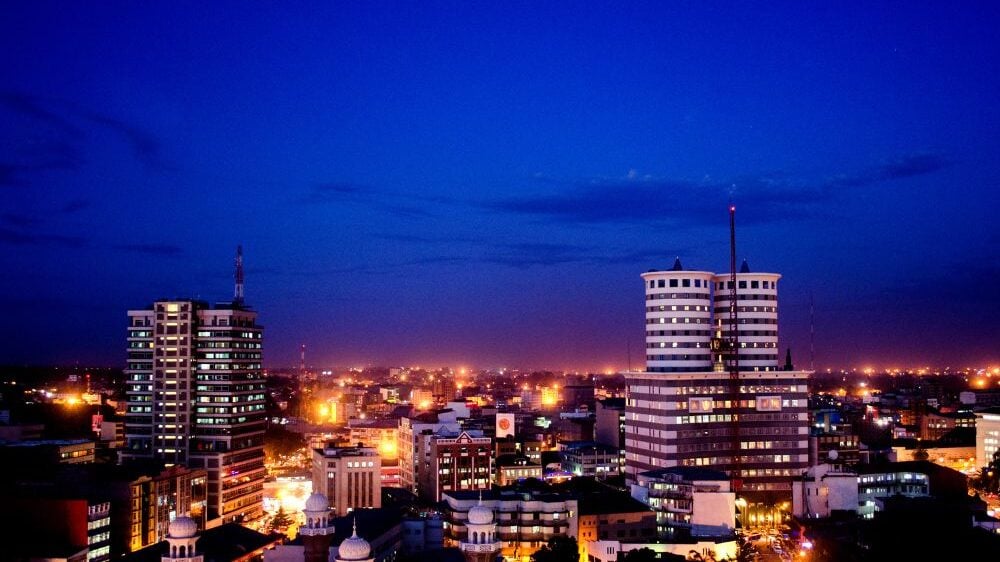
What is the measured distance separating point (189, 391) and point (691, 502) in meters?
48.7

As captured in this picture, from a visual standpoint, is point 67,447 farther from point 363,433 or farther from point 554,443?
point 554,443

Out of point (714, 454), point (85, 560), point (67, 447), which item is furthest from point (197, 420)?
point (714, 454)

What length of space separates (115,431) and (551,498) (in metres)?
73.0

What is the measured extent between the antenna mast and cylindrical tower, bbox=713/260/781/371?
654mm

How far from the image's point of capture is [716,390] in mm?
84625

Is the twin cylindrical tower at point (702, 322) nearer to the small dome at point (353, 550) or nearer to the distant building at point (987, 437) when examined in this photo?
the distant building at point (987, 437)

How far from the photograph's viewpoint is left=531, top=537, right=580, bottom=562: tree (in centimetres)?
5534

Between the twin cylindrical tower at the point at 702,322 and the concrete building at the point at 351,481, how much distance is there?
28.5 m

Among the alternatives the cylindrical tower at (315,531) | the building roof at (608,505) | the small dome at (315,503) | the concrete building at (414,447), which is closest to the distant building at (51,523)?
the cylindrical tower at (315,531)

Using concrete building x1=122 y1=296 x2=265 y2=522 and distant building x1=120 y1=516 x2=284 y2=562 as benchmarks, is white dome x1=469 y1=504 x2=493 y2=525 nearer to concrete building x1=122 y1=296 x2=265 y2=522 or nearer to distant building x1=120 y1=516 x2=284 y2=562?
distant building x1=120 y1=516 x2=284 y2=562

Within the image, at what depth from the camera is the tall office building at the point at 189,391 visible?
8794 centimetres

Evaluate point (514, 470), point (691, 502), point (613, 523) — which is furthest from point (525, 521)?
point (514, 470)

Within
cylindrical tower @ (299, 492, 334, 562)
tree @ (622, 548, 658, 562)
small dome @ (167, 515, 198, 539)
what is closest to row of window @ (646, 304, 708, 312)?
tree @ (622, 548, 658, 562)

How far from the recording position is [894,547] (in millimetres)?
58875
